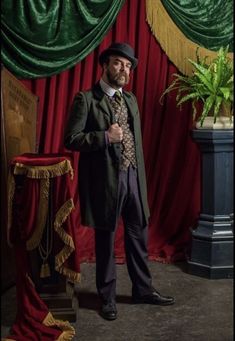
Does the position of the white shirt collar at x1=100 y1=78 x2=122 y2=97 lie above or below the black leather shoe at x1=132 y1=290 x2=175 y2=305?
above

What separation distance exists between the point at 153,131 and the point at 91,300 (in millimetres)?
1295

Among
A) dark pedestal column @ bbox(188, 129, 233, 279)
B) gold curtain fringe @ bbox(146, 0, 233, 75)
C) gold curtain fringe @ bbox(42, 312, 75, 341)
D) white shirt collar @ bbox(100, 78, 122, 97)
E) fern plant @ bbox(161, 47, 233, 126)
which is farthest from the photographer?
gold curtain fringe @ bbox(146, 0, 233, 75)

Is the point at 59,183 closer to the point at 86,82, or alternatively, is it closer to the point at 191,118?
the point at 86,82

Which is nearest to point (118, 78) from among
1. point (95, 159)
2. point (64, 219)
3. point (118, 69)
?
point (118, 69)

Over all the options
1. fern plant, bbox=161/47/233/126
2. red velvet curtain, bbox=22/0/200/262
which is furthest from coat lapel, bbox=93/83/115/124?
red velvet curtain, bbox=22/0/200/262

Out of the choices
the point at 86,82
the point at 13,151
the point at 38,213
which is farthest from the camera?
the point at 86,82

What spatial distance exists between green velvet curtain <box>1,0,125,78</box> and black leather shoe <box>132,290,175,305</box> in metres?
1.53

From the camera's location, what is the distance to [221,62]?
3039 mm

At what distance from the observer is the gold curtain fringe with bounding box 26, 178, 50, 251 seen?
2375 mm

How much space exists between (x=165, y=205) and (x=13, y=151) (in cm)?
128

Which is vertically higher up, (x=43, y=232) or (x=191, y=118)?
(x=191, y=118)

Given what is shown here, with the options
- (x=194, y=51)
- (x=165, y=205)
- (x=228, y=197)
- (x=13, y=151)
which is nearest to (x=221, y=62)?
(x=194, y=51)

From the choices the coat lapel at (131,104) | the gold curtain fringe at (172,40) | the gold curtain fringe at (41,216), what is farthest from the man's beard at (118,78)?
the gold curtain fringe at (172,40)

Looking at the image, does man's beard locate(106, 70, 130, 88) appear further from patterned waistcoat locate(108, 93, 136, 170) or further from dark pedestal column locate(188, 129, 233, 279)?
dark pedestal column locate(188, 129, 233, 279)
